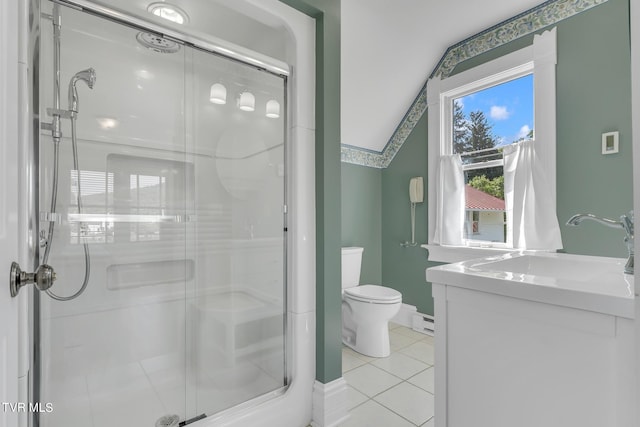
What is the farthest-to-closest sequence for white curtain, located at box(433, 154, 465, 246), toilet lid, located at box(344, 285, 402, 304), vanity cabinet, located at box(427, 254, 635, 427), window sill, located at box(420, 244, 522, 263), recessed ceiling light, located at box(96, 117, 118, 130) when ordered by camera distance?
1. white curtain, located at box(433, 154, 465, 246)
2. window sill, located at box(420, 244, 522, 263)
3. toilet lid, located at box(344, 285, 402, 304)
4. recessed ceiling light, located at box(96, 117, 118, 130)
5. vanity cabinet, located at box(427, 254, 635, 427)

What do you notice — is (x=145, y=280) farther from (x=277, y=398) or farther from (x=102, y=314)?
(x=277, y=398)

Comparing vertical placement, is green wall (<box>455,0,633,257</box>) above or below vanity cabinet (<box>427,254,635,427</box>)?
above

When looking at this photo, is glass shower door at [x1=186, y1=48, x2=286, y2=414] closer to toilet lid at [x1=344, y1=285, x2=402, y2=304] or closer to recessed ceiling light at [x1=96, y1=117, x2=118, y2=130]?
recessed ceiling light at [x1=96, y1=117, x2=118, y2=130]

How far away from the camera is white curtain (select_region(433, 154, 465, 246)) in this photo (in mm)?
2805

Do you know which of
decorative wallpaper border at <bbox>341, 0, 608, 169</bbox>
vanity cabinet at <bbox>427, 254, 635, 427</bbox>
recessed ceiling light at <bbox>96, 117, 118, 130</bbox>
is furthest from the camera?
decorative wallpaper border at <bbox>341, 0, 608, 169</bbox>

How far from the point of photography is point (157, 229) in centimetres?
160

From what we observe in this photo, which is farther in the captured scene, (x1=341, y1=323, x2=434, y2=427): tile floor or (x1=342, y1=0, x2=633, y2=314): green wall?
(x1=342, y1=0, x2=633, y2=314): green wall

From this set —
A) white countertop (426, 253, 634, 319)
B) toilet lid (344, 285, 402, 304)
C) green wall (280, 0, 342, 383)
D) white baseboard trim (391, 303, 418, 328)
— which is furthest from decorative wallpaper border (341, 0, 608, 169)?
white countertop (426, 253, 634, 319)

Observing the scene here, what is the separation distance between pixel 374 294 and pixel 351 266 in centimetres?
39

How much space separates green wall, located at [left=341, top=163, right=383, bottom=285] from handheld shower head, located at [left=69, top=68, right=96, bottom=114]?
219 cm

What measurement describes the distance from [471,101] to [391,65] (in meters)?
0.81

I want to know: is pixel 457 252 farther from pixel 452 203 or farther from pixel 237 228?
pixel 237 228

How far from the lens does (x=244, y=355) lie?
1.70 metres

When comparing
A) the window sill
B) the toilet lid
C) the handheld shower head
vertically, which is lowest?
the toilet lid
